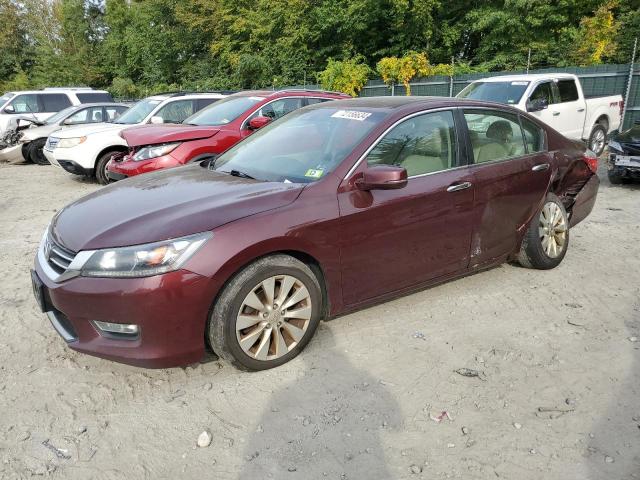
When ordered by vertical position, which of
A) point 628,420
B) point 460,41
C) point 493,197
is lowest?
point 628,420

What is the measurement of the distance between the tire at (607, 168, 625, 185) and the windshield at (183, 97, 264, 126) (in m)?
5.85

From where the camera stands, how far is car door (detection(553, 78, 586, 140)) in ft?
33.3

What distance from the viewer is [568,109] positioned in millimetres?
10289

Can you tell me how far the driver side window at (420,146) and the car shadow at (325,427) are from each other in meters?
1.42

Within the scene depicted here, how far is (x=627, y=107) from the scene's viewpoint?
534 inches

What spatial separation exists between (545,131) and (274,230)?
305 cm

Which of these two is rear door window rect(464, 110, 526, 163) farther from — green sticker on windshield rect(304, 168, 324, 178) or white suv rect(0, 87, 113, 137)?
white suv rect(0, 87, 113, 137)

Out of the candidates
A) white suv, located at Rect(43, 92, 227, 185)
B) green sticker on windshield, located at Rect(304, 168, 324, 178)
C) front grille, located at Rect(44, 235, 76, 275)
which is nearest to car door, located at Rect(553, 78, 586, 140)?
white suv, located at Rect(43, 92, 227, 185)

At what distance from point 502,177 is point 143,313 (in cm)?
291

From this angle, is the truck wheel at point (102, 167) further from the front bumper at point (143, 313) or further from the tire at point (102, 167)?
the front bumper at point (143, 313)

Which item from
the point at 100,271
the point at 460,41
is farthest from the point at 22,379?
the point at 460,41

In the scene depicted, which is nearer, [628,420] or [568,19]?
[628,420]

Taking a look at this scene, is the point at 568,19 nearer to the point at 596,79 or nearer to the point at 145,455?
the point at 596,79

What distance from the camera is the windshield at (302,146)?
3.47m
